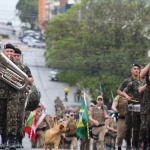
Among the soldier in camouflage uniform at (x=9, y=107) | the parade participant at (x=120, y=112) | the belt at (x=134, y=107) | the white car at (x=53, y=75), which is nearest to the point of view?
the soldier in camouflage uniform at (x=9, y=107)

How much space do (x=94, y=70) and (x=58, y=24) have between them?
1212cm

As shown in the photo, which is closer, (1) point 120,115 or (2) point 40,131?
(1) point 120,115

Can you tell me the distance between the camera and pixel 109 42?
87.0 meters

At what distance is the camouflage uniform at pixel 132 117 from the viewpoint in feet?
71.4

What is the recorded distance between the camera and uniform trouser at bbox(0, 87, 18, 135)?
765 inches

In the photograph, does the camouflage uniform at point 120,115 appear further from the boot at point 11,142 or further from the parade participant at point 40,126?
the parade participant at point 40,126

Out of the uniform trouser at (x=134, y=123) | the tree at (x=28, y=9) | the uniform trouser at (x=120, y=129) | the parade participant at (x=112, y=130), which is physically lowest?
the tree at (x=28, y=9)

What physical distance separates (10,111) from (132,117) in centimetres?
333

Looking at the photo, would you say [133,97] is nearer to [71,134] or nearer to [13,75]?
[13,75]

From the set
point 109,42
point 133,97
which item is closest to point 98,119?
point 133,97

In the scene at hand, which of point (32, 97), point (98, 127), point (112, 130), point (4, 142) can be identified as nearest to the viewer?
point (4, 142)

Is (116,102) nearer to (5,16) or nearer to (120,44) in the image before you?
(120,44)

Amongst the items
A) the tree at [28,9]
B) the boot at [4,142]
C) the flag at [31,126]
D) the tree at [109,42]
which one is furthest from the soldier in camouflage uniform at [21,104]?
the tree at [28,9]

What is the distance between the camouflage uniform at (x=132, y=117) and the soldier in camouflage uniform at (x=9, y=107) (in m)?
3.05
